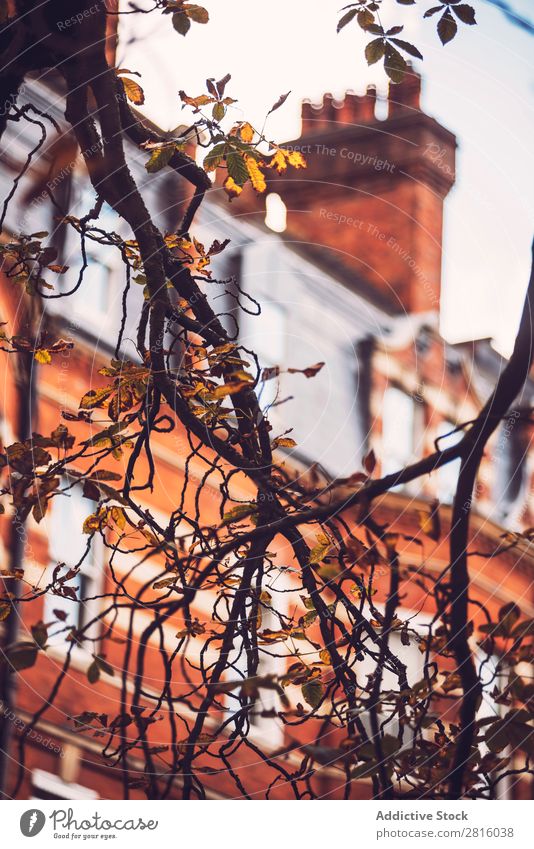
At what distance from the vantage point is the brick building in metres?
4.39

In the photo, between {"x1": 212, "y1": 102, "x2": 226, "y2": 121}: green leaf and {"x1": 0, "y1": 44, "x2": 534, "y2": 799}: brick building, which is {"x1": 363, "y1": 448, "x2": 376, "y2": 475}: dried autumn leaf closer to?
{"x1": 212, "y1": 102, "x2": 226, "y2": 121}: green leaf

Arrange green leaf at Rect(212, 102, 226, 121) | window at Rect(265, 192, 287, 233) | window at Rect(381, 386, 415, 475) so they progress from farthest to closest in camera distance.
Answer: window at Rect(381, 386, 415, 475) → window at Rect(265, 192, 287, 233) → green leaf at Rect(212, 102, 226, 121)

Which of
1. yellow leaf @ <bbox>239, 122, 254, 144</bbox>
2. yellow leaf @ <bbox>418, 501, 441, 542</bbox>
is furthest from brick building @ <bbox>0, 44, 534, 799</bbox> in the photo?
yellow leaf @ <bbox>418, 501, 441, 542</bbox>

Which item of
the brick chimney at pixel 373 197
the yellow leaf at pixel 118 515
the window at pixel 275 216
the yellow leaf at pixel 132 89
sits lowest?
the yellow leaf at pixel 118 515

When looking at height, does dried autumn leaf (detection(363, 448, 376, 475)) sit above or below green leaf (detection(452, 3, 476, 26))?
below

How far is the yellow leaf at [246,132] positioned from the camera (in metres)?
1.68

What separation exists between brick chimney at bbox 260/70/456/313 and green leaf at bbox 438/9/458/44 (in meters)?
3.80

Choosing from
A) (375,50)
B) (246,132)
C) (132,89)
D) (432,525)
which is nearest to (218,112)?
(246,132)

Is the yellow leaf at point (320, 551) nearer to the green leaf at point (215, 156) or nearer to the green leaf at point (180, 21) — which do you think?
the green leaf at point (215, 156)

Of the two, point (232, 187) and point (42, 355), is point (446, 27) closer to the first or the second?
point (232, 187)

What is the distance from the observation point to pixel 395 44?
171cm

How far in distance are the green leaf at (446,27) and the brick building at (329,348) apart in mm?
2147

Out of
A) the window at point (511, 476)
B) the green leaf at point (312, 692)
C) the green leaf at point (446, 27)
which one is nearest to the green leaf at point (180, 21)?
the green leaf at point (446, 27)
